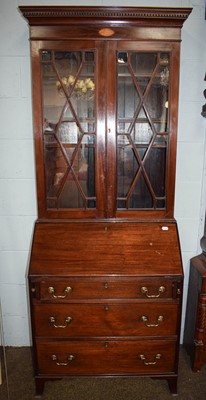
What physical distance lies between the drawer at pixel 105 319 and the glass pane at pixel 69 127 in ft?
1.97

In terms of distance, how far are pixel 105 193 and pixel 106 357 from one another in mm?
960

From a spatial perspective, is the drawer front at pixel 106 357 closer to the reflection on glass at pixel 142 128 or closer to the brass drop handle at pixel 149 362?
the brass drop handle at pixel 149 362

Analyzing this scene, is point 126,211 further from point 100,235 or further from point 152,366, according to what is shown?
point 152,366

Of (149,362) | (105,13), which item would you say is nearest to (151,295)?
(149,362)

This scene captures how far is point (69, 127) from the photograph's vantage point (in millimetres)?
1685

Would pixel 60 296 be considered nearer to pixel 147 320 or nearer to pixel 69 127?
pixel 147 320

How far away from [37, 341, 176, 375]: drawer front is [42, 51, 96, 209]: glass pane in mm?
823

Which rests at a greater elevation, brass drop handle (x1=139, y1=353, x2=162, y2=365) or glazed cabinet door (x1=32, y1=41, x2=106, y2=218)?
glazed cabinet door (x1=32, y1=41, x2=106, y2=218)

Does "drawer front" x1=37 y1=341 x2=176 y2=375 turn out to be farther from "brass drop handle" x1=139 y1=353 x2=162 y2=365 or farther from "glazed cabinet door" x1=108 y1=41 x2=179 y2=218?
"glazed cabinet door" x1=108 y1=41 x2=179 y2=218

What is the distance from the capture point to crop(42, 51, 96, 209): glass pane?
1615 millimetres

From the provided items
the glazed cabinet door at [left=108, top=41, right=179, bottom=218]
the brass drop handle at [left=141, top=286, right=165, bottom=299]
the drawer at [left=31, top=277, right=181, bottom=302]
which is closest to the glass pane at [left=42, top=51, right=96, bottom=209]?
the glazed cabinet door at [left=108, top=41, right=179, bottom=218]

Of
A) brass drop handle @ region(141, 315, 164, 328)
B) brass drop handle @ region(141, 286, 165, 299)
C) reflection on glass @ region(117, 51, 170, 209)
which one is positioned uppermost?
reflection on glass @ region(117, 51, 170, 209)

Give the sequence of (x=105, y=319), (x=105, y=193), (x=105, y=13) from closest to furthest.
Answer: (x=105, y=13) < (x=105, y=319) < (x=105, y=193)

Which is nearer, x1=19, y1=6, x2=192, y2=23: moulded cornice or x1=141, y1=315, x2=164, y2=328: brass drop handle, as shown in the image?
x1=19, y1=6, x2=192, y2=23: moulded cornice
